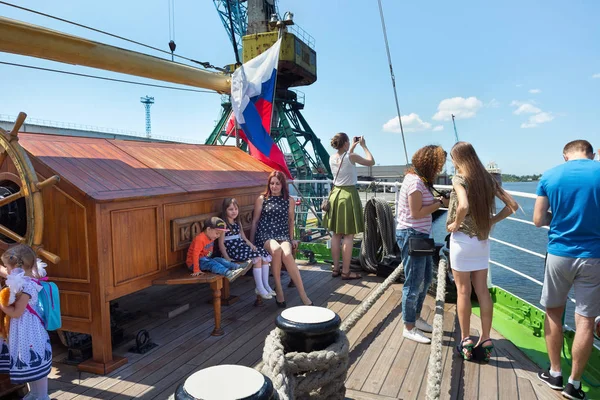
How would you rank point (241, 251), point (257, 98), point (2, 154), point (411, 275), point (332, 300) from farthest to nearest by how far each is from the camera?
point (257, 98)
point (332, 300)
point (241, 251)
point (411, 275)
point (2, 154)

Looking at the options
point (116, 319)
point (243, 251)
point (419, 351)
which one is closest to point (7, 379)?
point (116, 319)

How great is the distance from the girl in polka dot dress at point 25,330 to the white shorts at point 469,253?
8.24 feet

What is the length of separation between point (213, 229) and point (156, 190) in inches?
24.3

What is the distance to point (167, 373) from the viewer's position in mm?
2711

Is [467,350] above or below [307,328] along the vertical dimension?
below

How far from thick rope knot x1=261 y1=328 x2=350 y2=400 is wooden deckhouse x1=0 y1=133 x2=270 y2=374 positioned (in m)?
1.58

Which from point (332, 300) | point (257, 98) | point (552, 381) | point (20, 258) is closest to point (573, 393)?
point (552, 381)

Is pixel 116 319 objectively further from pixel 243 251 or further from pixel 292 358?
pixel 292 358

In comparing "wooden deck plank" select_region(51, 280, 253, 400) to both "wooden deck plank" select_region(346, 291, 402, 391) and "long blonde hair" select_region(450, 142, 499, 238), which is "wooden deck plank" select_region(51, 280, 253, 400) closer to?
"wooden deck plank" select_region(346, 291, 402, 391)

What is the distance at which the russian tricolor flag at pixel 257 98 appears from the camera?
5543mm

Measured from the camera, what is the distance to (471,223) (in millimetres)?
2643

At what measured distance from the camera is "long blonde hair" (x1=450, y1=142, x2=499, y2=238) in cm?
258

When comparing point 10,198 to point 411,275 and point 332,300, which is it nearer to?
point 411,275

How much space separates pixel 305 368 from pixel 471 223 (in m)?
1.53
